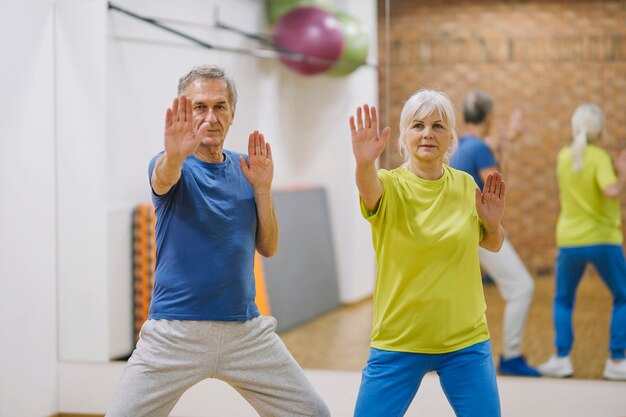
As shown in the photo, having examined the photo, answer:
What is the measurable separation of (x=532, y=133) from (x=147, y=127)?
2.04 m

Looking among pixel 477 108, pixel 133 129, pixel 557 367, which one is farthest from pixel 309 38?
pixel 557 367

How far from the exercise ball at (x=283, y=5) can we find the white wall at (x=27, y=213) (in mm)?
2020

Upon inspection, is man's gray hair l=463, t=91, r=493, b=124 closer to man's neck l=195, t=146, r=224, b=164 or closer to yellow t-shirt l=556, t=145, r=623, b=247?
yellow t-shirt l=556, t=145, r=623, b=247

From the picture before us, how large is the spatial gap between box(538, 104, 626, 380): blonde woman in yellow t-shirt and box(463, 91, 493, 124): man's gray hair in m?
0.40

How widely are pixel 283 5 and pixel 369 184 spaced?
364 centimetres

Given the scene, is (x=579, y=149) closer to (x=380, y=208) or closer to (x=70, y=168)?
(x=380, y=208)

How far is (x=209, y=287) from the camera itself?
2562 millimetres

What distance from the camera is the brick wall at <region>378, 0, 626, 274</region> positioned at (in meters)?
4.26

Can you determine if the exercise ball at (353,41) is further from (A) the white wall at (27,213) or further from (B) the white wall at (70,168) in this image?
(A) the white wall at (27,213)

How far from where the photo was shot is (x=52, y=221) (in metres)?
4.14

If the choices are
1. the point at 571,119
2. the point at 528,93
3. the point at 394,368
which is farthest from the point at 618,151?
the point at 394,368

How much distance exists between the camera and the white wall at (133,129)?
165 inches

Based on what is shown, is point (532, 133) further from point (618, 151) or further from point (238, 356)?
point (238, 356)

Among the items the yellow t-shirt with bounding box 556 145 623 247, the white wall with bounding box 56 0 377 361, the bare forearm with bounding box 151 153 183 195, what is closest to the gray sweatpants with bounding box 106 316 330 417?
the bare forearm with bounding box 151 153 183 195
